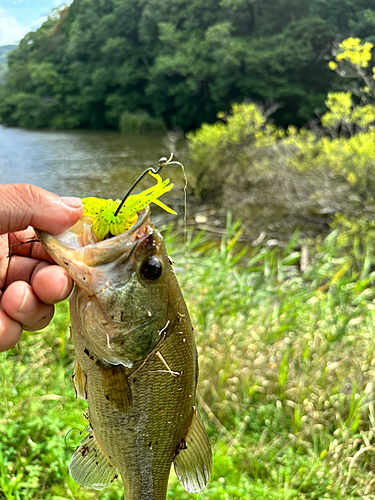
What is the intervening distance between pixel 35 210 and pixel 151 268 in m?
0.45

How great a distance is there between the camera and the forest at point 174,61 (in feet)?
80.3

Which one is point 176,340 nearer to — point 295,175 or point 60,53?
point 295,175

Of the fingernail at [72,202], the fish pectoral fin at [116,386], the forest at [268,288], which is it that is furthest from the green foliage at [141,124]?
the fish pectoral fin at [116,386]

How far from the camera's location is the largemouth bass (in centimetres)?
114

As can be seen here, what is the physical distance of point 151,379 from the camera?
1.29m

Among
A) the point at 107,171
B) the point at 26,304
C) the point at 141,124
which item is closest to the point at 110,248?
the point at 26,304

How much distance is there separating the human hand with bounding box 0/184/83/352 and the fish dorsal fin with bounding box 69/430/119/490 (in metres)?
0.49

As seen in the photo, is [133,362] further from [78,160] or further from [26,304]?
[78,160]

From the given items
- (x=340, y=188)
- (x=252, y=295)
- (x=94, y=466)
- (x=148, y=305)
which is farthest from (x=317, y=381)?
(x=340, y=188)

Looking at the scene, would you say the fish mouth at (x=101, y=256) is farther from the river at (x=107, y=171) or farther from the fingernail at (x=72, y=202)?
the river at (x=107, y=171)

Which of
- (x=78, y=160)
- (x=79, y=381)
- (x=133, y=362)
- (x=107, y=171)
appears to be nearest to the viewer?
(x=133, y=362)

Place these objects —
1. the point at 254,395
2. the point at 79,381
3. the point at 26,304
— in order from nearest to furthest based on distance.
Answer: the point at 79,381 < the point at 26,304 < the point at 254,395

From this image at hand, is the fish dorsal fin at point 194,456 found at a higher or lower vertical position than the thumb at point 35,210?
lower

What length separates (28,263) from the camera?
1.69 meters
